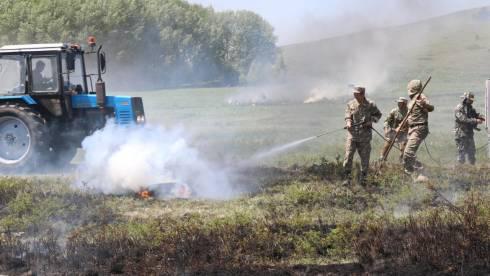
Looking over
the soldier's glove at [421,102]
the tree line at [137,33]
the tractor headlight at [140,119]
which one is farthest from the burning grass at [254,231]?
the tree line at [137,33]

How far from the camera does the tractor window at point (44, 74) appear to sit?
12.9 meters

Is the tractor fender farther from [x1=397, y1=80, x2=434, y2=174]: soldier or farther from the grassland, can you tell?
[x1=397, y1=80, x2=434, y2=174]: soldier

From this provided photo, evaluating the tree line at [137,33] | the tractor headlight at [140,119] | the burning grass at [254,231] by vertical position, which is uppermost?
the tree line at [137,33]

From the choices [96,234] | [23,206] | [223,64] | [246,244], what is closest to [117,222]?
[96,234]

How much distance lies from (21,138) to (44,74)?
56.7 inches

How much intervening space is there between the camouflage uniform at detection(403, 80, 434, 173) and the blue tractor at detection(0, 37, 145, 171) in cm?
569

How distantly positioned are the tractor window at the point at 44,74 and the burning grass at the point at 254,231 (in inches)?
103

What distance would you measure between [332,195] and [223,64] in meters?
22.6

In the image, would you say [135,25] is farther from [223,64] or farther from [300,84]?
[300,84]

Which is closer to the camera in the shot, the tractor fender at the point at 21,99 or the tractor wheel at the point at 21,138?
the tractor wheel at the point at 21,138

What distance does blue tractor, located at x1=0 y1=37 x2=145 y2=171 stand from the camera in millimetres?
12852

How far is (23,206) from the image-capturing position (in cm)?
930

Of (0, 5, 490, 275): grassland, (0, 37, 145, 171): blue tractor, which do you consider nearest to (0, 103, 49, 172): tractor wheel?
(0, 37, 145, 171): blue tractor

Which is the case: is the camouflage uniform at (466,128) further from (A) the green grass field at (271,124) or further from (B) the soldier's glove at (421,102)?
(B) the soldier's glove at (421,102)
